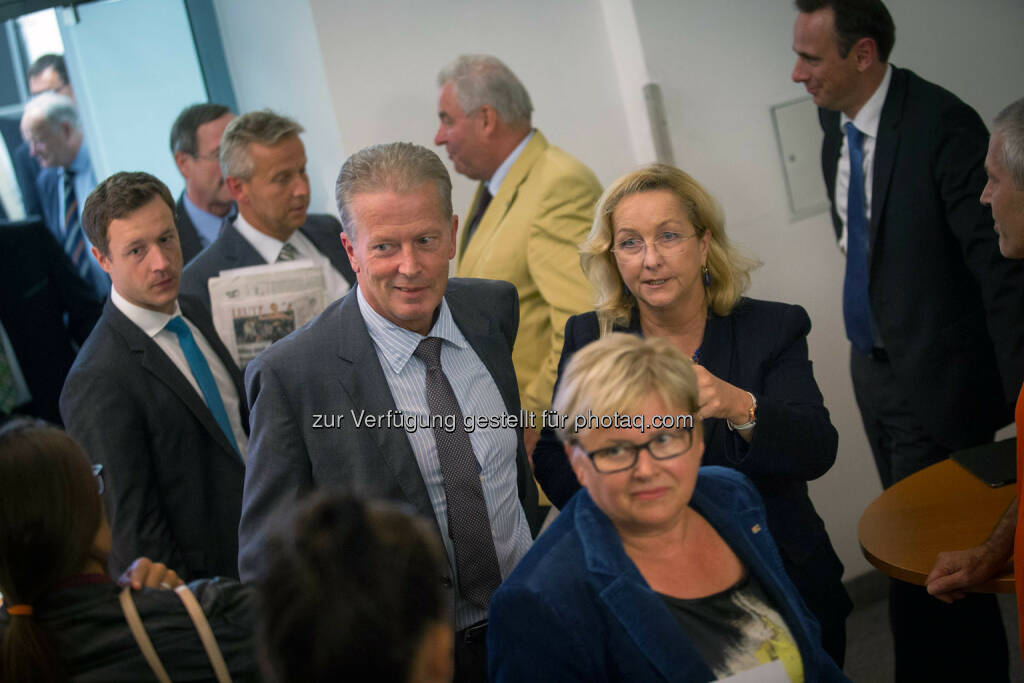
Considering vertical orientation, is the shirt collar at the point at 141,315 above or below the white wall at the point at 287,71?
below

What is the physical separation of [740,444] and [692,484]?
0.35m

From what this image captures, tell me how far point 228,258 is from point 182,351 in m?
0.61

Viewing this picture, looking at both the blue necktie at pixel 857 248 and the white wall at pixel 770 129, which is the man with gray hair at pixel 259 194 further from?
the blue necktie at pixel 857 248

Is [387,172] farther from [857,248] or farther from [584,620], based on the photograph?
[857,248]

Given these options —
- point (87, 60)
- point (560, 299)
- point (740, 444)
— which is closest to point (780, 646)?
point (740, 444)

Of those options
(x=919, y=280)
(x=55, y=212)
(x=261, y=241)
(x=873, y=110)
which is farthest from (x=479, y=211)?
(x=55, y=212)

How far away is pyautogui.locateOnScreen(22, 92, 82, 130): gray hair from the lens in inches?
134

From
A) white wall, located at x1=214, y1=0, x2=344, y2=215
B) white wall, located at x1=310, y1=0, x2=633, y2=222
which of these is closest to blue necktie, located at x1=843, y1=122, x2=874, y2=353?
white wall, located at x1=310, y1=0, x2=633, y2=222

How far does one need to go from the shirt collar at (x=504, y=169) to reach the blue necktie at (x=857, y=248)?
1.03 meters

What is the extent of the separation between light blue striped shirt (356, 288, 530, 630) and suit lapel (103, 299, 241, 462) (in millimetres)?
564

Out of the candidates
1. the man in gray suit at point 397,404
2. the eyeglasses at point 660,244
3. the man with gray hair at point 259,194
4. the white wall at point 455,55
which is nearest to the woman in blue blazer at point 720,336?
the eyeglasses at point 660,244

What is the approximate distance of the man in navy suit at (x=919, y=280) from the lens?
272cm

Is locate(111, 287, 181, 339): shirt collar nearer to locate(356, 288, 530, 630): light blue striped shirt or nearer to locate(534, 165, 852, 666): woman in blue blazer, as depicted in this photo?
locate(356, 288, 530, 630): light blue striped shirt

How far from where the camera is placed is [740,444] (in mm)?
1967
